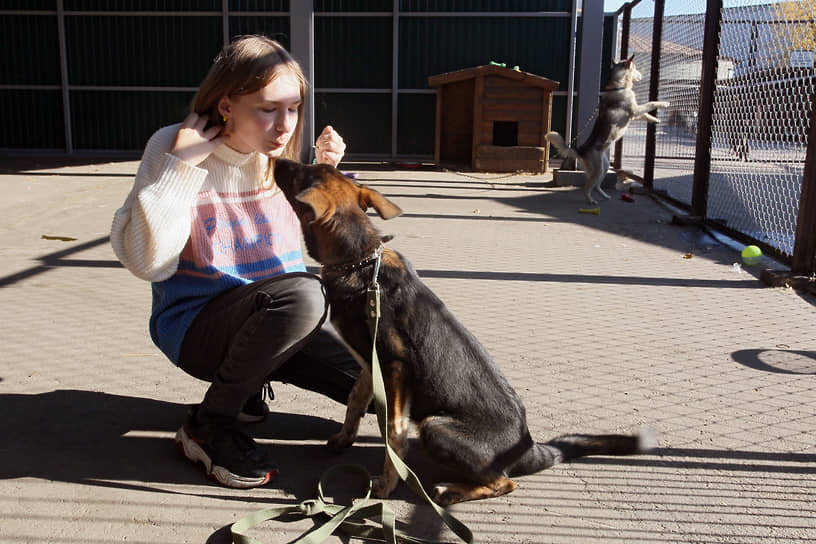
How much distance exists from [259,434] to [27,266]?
3702 mm

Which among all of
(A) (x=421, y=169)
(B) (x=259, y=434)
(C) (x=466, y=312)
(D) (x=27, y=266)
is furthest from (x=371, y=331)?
(A) (x=421, y=169)

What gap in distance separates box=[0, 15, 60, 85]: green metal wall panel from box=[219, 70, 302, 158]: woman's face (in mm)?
15822

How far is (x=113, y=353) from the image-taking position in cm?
385

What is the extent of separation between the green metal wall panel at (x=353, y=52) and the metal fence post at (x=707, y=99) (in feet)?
29.2

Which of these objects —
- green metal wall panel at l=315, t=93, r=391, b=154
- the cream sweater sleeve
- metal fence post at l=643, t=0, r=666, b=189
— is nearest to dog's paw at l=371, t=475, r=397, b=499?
the cream sweater sleeve

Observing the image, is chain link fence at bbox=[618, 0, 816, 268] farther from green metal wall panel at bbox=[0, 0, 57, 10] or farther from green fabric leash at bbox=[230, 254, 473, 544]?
green metal wall panel at bbox=[0, 0, 57, 10]

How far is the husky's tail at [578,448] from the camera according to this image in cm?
256

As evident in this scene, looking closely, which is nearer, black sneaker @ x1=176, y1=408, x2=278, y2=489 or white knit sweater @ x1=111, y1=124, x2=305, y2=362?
white knit sweater @ x1=111, y1=124, x2=305, y2=362

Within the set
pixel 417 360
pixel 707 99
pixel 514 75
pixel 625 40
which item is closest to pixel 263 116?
pixel 417 360

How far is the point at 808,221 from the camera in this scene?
208 inches

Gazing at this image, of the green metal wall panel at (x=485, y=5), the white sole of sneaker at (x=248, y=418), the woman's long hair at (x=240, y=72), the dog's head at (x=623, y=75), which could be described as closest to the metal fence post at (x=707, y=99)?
the dog's head at (x=623, y=75)

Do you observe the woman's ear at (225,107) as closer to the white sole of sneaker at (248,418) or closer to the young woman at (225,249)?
the young woman at (225,249)

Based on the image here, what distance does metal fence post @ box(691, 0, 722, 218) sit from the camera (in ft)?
25.2

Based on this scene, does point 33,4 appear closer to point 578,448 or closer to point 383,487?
A: point 383,487
